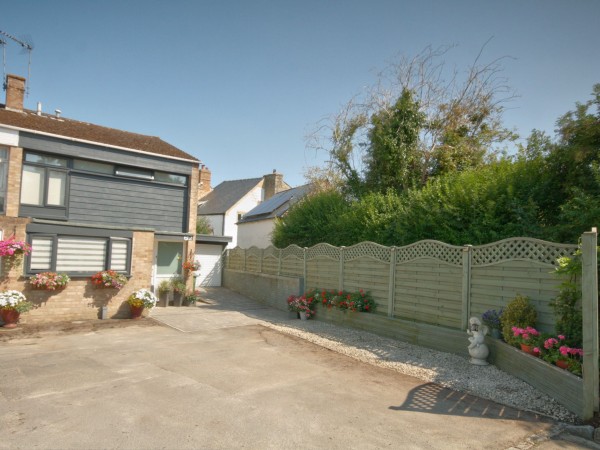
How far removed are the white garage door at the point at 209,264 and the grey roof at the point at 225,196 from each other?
1088 centimetres

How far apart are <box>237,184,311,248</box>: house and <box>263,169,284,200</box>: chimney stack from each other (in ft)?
16.3

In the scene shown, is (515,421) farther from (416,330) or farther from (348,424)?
(416,330)

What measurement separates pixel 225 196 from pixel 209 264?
14736 millimetres

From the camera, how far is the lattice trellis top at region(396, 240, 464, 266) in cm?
830

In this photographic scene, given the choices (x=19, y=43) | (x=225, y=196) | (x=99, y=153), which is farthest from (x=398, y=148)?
(x=225, y=196)

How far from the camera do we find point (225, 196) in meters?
33.8

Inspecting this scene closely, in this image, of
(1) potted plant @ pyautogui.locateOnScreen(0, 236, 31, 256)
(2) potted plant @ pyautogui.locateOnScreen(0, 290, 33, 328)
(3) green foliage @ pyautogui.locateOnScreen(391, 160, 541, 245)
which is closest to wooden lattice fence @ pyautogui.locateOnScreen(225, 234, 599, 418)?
(3) green foliage @ pyautogui.locateOnScreen(391, 160, 541, 245)

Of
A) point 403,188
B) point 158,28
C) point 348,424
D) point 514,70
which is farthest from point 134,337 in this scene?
point 514,70

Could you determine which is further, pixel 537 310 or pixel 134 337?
pixel 134 337

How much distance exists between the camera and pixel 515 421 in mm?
4863

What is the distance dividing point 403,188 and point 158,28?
9.67m

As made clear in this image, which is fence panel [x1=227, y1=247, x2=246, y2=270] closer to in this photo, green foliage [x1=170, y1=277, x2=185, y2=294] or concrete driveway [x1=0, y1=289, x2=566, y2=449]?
green foliage [x1=170, y1=277, x2=185, y2=294]

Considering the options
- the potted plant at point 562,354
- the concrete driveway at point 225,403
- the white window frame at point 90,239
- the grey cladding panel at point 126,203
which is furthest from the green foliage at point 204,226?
the potted plant at point 562,354

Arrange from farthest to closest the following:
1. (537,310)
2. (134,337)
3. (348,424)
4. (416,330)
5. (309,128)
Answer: (309,128), (134,337), (416,330), (537,310), (348,424)
